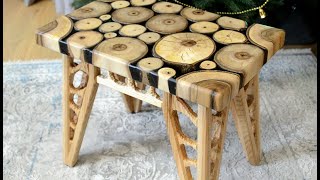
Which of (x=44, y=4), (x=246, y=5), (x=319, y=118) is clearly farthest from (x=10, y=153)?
(x=44, y=4)

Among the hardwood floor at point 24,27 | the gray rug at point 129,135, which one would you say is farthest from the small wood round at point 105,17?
the hardwood floor at point 24,27

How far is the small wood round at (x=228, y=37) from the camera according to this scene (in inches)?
32.6

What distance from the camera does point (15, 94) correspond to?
4.35 feet

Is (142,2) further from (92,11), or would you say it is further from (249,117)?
(249,117)

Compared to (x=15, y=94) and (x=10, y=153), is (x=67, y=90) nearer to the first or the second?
(x=10, y=153)

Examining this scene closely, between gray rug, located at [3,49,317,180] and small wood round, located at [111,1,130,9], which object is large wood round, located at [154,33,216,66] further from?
gray rug, located at [3,49,317,180]

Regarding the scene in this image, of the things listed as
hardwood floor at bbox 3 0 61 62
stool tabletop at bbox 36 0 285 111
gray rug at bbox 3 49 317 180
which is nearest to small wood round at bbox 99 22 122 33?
stool tabletop at bbox 36 0 285 111

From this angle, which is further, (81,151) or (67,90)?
(81,151)

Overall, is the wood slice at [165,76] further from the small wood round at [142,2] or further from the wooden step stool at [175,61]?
the small wood round at [142,2]

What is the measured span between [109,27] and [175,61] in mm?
191

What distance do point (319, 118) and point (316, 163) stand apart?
190mm

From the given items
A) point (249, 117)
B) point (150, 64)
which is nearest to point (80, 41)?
point (150, 64)

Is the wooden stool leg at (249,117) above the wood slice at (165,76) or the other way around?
the other way around

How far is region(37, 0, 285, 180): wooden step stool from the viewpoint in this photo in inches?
29.0
